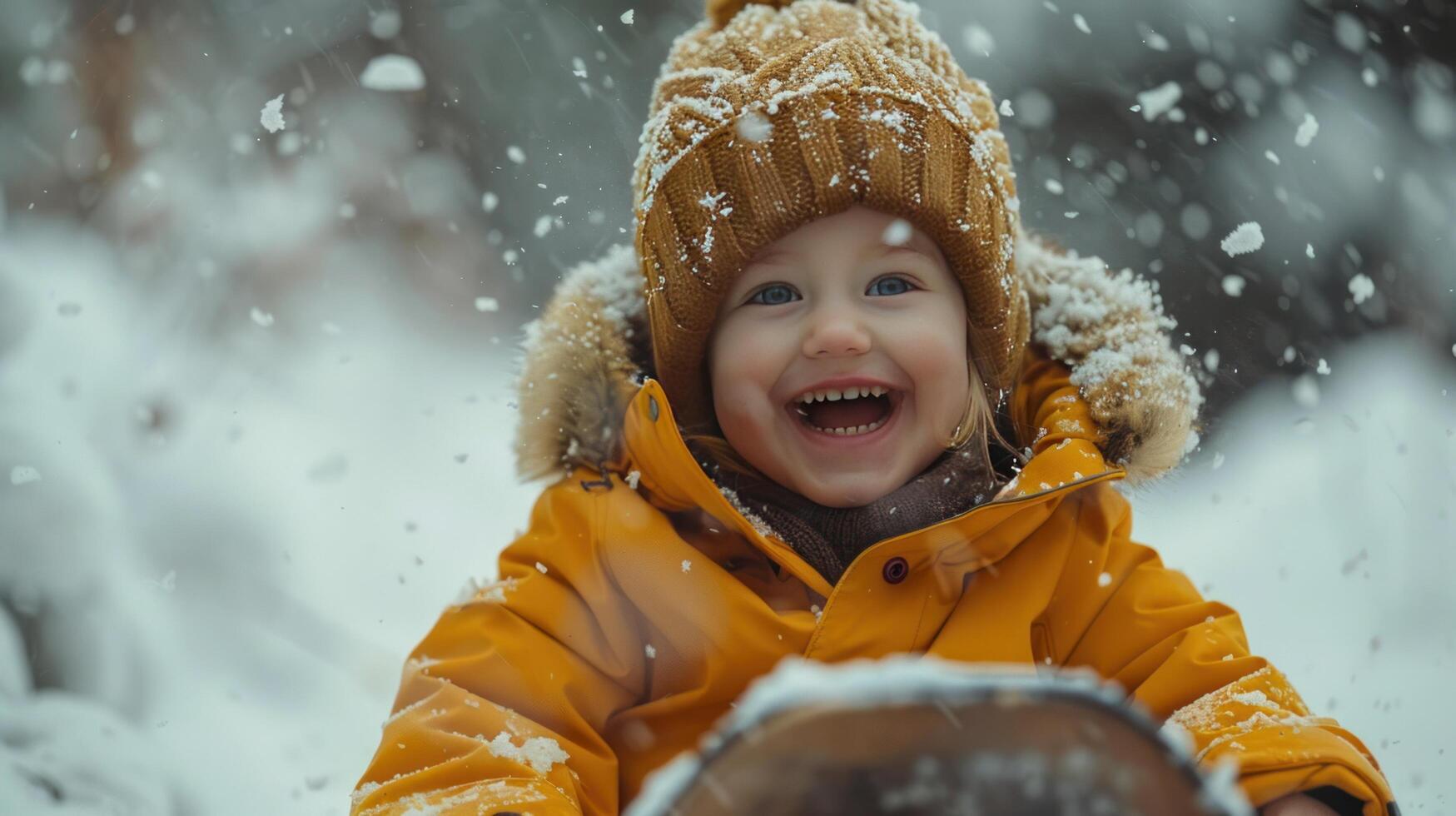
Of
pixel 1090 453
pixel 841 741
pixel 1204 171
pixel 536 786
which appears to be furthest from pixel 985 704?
pixel 1204 171

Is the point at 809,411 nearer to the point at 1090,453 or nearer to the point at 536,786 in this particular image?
the point at 1090,453

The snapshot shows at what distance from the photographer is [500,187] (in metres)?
2.81

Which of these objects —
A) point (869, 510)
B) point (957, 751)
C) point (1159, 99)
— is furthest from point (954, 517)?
point (1159, 99)

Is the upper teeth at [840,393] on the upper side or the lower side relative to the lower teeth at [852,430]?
upper

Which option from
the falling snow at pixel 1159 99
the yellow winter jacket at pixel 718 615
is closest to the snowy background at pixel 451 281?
the falling snow at pixel 1159 99

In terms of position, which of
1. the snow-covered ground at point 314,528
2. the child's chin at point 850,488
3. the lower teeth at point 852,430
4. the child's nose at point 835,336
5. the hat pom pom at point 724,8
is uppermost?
the hat pom pom at point 724,8

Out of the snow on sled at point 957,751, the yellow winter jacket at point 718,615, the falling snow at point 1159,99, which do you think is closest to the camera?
the snow on sled at point 957,751

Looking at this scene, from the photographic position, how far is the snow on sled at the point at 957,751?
626 mm

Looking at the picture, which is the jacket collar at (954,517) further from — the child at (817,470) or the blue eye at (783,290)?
the blue eye at (783,290)

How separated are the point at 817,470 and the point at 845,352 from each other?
152mm

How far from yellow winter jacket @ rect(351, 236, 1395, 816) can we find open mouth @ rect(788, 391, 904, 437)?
0.15 meters

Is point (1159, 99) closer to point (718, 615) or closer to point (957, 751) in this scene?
point (718, 615)

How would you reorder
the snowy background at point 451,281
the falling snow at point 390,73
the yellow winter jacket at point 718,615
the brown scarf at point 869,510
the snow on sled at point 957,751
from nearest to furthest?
the snow on sled at point 957,751 → the yellow winter jacket at point 718,615 → the brown scarf at point 869,510 → the snowy background at point 451,281 → the falling snow at point 390,73

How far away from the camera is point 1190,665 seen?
1264mm
